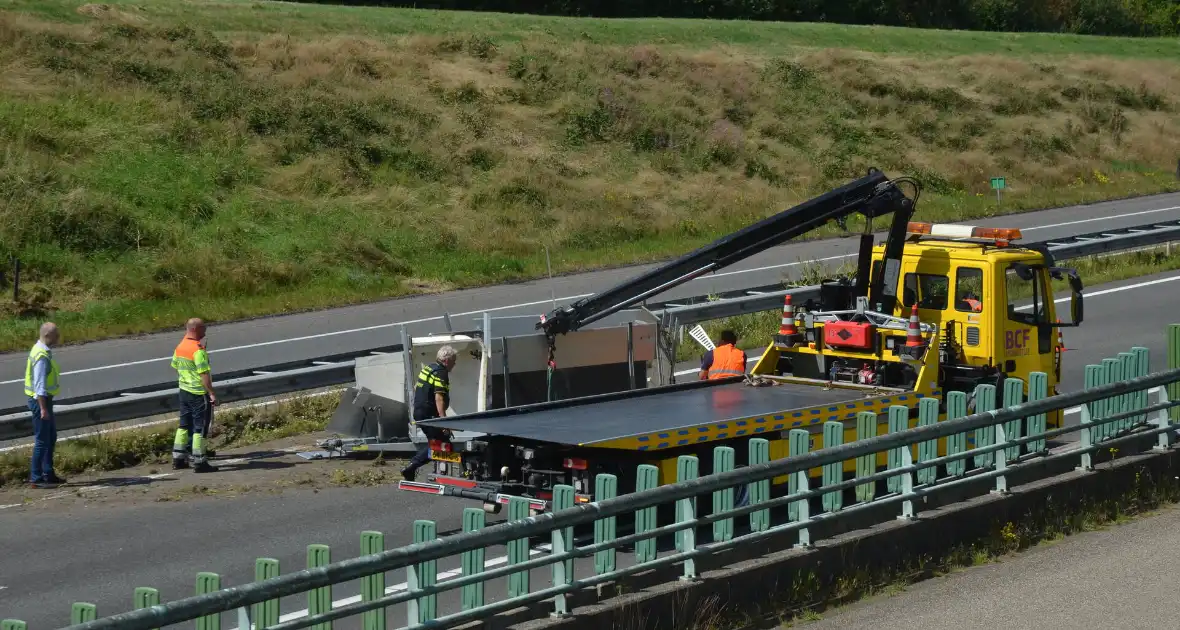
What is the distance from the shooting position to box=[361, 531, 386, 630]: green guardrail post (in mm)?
7296

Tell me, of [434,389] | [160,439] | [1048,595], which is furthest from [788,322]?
[160,439]

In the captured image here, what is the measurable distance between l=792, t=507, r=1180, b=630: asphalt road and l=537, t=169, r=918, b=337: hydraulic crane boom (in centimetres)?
449

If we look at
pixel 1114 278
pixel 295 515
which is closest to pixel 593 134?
pixel 1114 278

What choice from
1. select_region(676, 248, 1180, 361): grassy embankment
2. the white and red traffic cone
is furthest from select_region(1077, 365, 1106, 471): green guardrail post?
select_region(676, 248, 1180, 361): grassy embankment

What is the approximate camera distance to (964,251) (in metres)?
Result: 14.8

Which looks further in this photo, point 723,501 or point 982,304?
point 982,304

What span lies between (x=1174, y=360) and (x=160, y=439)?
1114cm

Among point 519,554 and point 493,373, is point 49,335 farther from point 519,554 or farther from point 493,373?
point 519,554

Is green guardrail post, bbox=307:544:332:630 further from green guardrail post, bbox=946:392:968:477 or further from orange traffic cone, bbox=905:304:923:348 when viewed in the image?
orange traffic cone, bbox=905:304:923:348

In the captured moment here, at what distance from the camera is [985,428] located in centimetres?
1145

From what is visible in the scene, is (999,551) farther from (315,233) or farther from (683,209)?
(683,209)

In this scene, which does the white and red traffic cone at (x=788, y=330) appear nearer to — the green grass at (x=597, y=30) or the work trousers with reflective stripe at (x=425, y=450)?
the work trousers with reflective stripe at (x=425, y=450)

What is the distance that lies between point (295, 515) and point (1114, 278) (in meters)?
19.7

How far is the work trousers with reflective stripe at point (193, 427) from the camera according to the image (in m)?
15.0
